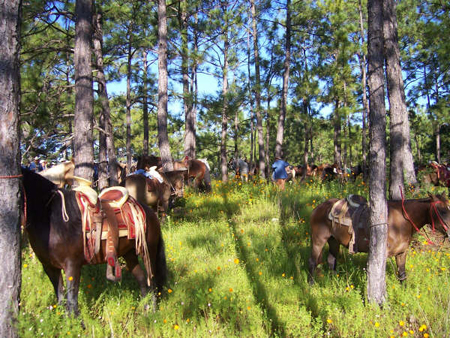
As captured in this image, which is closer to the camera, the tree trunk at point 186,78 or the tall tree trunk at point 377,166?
the tall tree trunk at point 377,166

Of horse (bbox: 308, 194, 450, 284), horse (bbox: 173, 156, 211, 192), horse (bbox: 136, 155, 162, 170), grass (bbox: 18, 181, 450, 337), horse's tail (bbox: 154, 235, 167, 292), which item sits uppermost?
horse (bbox: 136, 155, 162, 170)

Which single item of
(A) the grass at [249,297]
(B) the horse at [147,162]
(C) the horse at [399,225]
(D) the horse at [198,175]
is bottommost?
(A) the grass at [249,297]

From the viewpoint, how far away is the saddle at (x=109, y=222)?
3785 millimetres

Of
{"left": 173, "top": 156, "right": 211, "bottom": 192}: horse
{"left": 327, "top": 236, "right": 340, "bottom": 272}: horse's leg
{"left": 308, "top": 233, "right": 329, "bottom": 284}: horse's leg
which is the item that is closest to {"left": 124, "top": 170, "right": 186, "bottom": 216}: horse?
{"left": 173, "top": 156, "right": 211, "bottom": 192}: horse

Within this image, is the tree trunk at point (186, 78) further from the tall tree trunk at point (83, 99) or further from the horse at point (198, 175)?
the tall tree trunk at point (83, 99)

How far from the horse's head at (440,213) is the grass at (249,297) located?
74 cm

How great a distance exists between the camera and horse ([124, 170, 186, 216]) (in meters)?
8.49

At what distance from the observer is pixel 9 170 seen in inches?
113

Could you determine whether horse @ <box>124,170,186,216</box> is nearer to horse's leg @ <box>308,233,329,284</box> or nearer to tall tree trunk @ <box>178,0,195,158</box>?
tall tree trunk @ <box>178,0,195,158</box>

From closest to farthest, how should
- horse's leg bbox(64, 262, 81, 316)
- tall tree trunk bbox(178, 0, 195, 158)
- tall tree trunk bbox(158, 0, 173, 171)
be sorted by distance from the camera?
horse's leg bbox(64, 262, 81, 316)
tall tree trunk bbox(158, 0, 173, 171)
tall tree trunk bbox(178, 0, 195, 158)

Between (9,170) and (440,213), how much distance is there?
541cm

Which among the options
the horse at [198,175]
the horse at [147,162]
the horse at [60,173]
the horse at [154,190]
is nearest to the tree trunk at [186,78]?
the horse at [147,162]

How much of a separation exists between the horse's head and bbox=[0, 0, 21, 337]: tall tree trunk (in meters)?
5.27

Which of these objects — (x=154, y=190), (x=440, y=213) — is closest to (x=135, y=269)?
(x=154, y=190)
